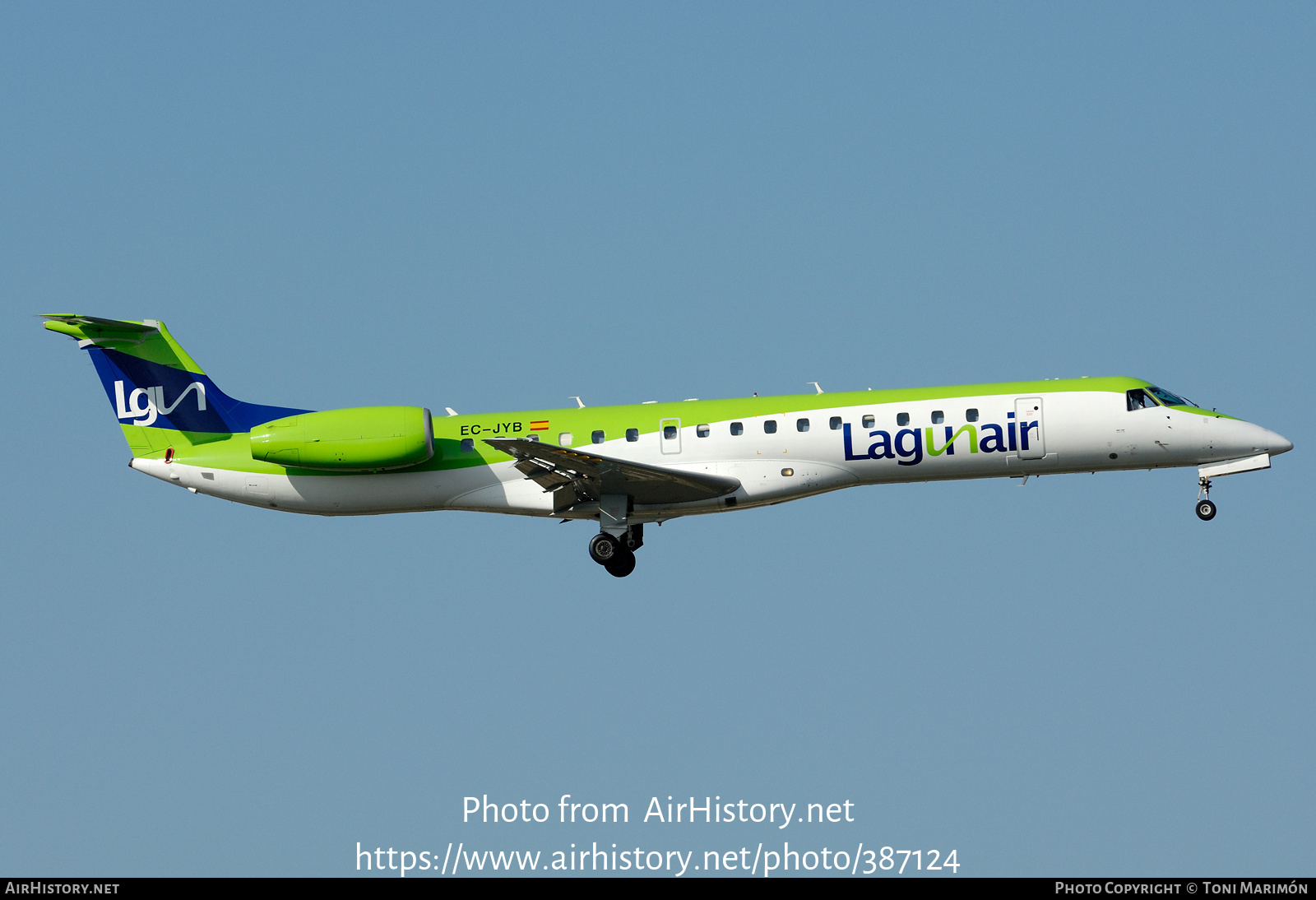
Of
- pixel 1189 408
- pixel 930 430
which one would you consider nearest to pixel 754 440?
pixel 930 430

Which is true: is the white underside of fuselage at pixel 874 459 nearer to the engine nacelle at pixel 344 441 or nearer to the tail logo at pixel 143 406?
the engine nacelle at pixel 344 441

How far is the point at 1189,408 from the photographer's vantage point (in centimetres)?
2745

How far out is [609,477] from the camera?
2658 cm

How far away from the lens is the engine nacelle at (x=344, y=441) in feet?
87.8

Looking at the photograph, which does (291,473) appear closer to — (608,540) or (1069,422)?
(608,540)

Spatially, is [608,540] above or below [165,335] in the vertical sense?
below

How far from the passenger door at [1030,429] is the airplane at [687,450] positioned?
0.8 inches

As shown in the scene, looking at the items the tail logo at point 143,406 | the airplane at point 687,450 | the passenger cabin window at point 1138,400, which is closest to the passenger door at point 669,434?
the airplane at point 687,450

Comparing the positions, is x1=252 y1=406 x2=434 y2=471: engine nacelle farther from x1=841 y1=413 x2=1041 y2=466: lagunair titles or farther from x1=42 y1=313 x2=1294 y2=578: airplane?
x1=841 y1=413 x2=1041 y2=466: lagunair titles

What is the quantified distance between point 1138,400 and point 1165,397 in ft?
2.26
